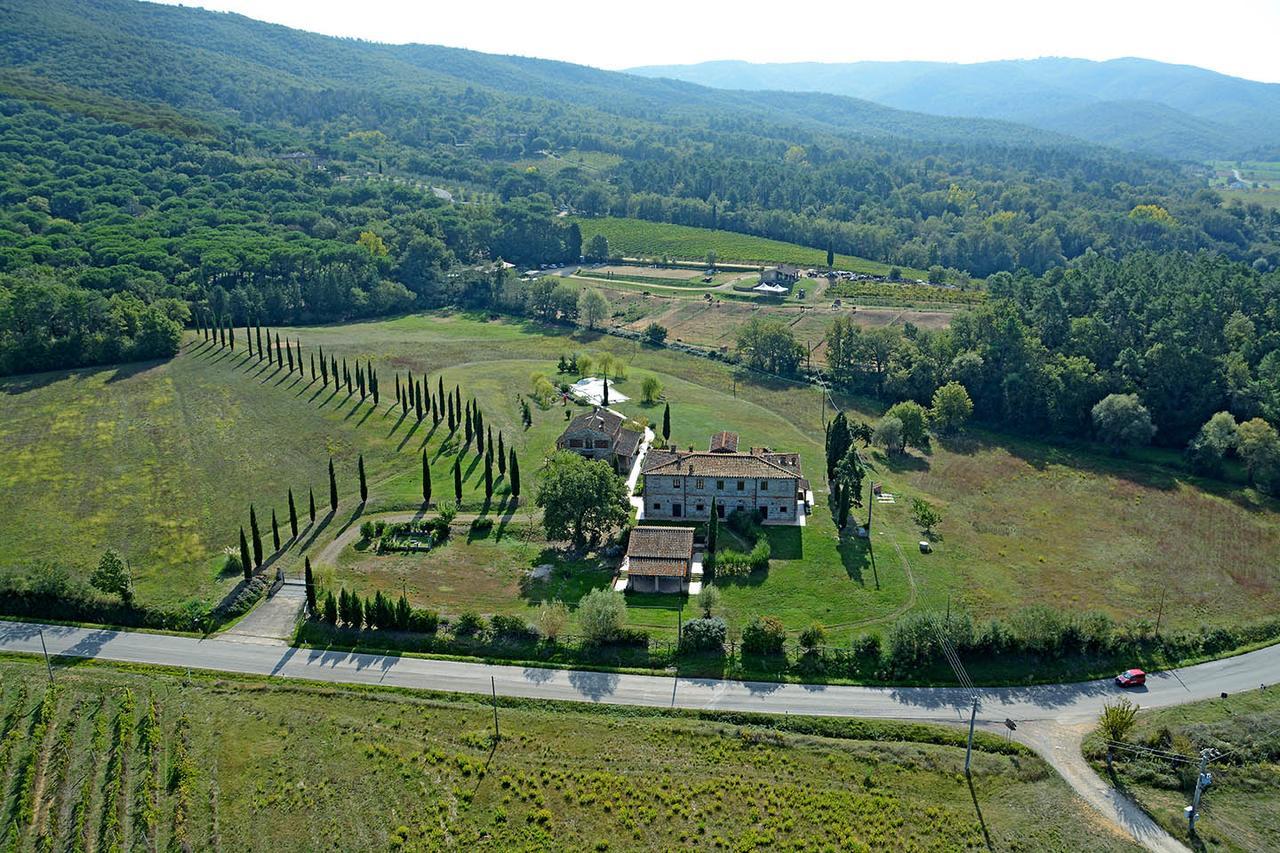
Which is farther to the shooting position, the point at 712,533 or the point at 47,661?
the point at 712,533

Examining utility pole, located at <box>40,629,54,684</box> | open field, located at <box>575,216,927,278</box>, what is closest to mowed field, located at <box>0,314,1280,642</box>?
utility pole, located at <box>40,629,54,684</box>

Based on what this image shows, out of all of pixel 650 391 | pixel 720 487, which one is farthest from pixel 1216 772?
pixel 650 391

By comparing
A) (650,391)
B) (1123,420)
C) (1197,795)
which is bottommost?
(650,391)

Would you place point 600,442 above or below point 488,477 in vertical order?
above

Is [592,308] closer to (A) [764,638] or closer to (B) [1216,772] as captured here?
(A) [764,638]

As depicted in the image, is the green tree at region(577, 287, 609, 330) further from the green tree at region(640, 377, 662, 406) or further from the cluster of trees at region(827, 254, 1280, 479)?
the cluster of trees at region(827, 254, 1280, 479)

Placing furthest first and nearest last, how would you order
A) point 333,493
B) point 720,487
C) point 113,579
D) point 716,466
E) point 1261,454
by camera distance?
point 1261,454, point 333,493, point 716,466, point 720,487, point 113,579

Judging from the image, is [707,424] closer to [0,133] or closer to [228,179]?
[228,179]
